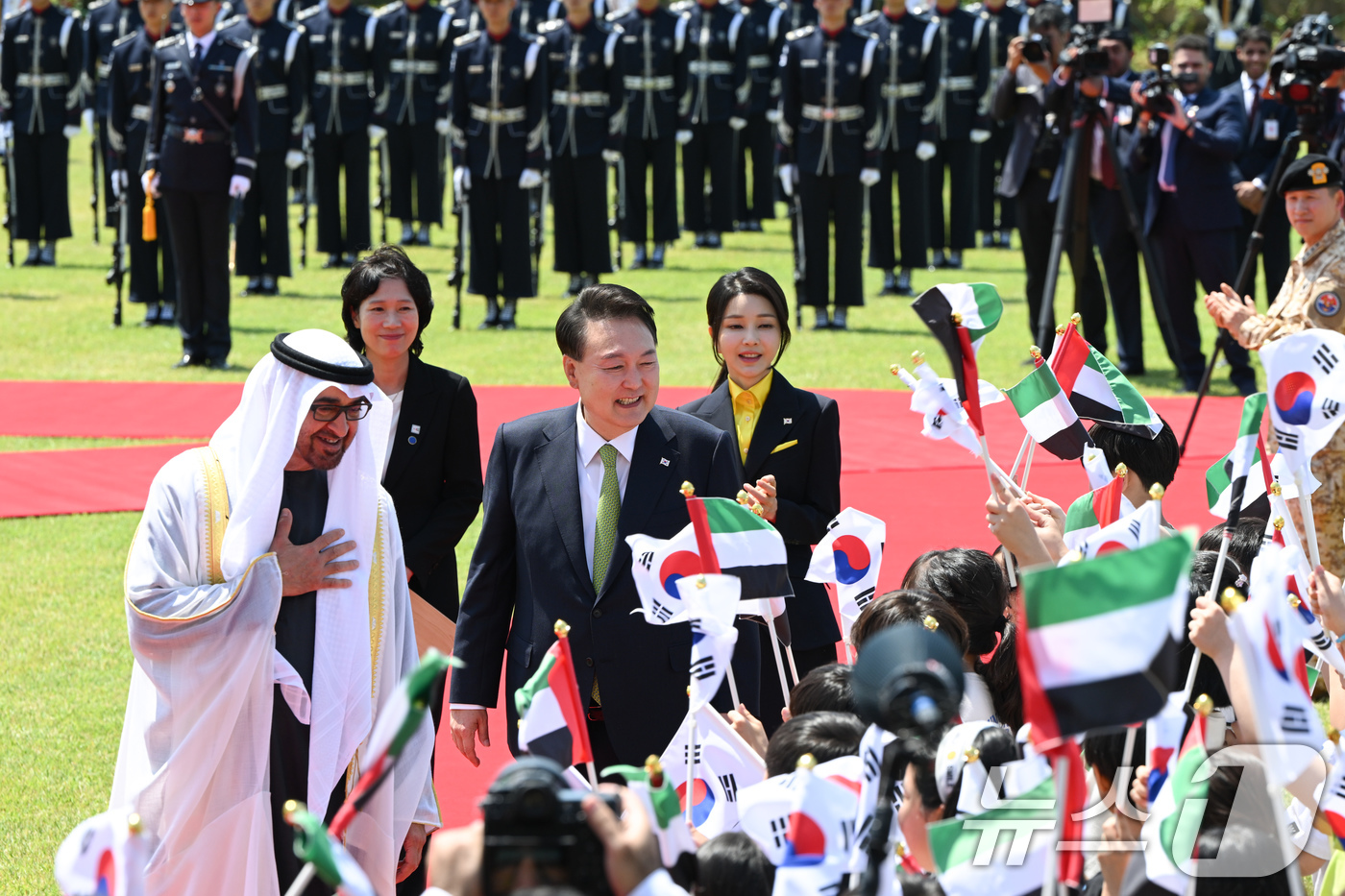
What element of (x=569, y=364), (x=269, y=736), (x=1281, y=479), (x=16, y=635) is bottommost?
(x=16, y=635)

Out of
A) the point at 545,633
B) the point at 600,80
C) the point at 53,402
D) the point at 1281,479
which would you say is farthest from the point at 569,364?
the point at 600,80

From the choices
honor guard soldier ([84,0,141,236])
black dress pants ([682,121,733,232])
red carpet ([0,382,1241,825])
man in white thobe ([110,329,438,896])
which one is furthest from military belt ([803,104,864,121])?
man in white thobe ([110,329,438,896])

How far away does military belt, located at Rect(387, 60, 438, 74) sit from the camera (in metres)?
14.0

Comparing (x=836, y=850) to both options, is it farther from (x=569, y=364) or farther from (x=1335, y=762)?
(x=569, y=364)

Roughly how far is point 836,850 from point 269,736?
4.62ft

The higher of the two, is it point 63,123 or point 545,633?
point 63,123

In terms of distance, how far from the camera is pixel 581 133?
12.4m

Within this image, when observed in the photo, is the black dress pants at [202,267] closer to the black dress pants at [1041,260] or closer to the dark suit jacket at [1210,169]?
the black dress pants at [1041,260]

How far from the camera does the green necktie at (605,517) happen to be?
11.8ft

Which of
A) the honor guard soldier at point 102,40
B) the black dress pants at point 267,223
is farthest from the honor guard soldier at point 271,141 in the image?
the honor guard soldier at point 102,40

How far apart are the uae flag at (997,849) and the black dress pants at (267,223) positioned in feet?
36.7

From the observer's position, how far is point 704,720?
288cm

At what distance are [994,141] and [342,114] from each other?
5.88m

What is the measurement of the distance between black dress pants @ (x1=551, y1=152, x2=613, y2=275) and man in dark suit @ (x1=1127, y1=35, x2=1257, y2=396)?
168 inches
